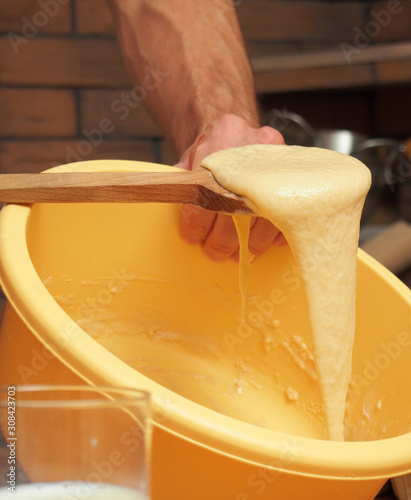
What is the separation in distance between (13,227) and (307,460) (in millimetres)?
313

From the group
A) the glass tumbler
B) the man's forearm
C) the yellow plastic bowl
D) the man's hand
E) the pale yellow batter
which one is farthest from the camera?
the man's forearm

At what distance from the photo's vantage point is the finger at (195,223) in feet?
2.53

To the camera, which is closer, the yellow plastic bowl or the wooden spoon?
the yellow plastic bowl

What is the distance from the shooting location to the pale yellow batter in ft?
1.99

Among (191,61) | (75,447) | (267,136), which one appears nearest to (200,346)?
(267,136)

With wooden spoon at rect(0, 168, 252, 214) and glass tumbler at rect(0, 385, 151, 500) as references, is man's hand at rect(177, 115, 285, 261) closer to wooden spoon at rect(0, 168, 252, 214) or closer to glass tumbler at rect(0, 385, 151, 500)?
wooden spoon at rect(0, 168, 252, 214)

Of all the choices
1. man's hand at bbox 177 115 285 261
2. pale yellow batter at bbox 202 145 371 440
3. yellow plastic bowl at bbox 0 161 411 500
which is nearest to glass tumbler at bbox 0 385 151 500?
yellow plastic bowl at bbox 0 161 411 500

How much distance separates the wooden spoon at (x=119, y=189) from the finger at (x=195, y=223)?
123 mm

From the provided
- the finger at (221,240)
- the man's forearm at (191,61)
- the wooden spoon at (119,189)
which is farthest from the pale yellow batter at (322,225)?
the man's forearm at (191,61)

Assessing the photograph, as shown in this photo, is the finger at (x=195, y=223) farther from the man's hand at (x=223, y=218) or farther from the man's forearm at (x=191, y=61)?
the man's forearm at (x=191, y=61)

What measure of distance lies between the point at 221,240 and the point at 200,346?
0.49 feet

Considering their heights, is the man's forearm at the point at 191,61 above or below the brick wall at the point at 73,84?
above

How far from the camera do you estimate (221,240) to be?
2.59 feet

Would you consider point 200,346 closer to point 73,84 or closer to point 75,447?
point 75,447
